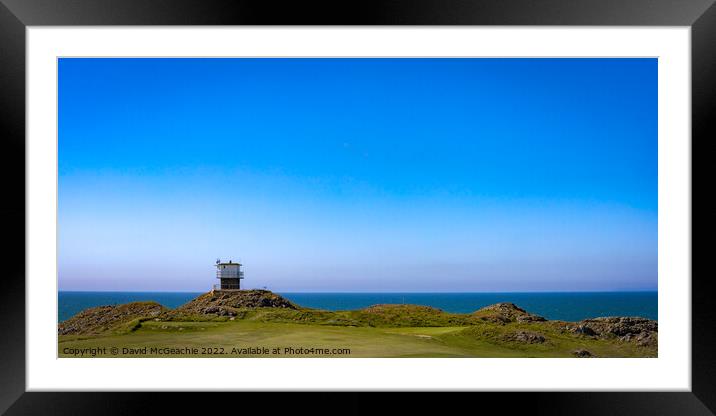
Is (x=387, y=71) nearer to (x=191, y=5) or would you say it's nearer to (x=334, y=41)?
(x=334, y=41)

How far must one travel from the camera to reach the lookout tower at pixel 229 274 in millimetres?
7004

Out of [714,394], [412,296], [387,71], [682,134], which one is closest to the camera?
[714,394]

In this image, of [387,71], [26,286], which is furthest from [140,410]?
[387,71]

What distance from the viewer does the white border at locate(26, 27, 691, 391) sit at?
2430 mm

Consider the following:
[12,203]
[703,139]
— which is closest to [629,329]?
[703,139]

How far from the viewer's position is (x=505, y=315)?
16.4ft

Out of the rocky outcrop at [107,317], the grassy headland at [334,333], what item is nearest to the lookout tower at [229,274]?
the grassy headland at [334,333]

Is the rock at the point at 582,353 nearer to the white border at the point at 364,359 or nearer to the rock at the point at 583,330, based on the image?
the rock at the point at 583,330

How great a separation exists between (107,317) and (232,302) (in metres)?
1.51

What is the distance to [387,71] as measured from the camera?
5.81m

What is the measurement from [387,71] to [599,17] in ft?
12.0

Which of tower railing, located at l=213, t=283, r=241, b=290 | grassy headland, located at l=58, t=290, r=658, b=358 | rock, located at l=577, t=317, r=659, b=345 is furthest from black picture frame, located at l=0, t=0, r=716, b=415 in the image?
tower railing, located at l=213, t=283, r=241, b=290

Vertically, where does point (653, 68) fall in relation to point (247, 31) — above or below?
below

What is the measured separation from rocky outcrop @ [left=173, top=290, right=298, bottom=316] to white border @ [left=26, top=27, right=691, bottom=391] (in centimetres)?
301
